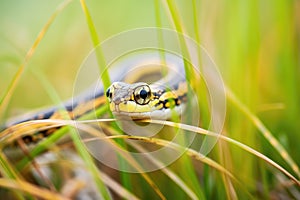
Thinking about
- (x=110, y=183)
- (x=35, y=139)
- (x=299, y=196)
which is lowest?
(x=299, y=196)

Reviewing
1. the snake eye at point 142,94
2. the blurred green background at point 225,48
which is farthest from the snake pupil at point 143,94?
the blurred green background at point 225,48

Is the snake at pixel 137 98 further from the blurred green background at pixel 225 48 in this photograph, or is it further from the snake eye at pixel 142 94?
the blurred green background at pixel 225 48

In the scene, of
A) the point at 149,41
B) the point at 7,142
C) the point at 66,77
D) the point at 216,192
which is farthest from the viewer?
the point at 66,77

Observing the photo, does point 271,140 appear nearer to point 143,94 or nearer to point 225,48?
point 143,94

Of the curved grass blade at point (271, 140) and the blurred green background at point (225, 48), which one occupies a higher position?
the blurred green background at point (225, 48)

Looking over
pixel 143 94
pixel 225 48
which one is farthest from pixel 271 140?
pixel 225 48

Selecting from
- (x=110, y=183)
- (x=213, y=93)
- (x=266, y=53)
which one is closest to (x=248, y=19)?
(x=213, y=93)

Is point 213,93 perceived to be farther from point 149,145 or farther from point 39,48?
point 39,48

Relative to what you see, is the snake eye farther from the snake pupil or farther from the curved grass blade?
the curved grass blade

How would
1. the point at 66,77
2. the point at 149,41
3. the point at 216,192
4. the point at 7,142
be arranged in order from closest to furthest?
1. the point at 216,192
2. the point at 7,142
3. the point at 149,41
4. the point at 66,77

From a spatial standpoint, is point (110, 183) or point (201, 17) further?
point (201, 17)
